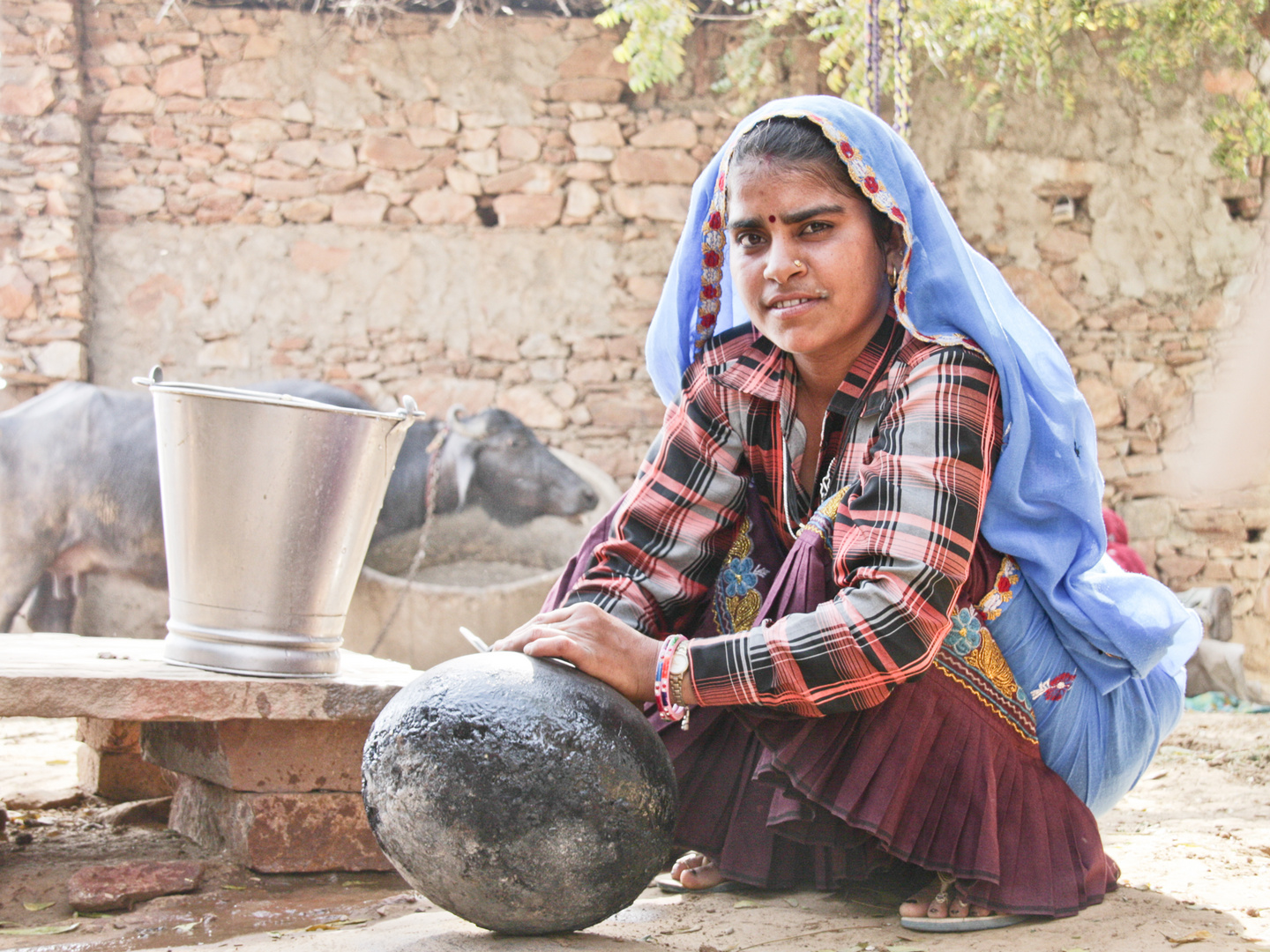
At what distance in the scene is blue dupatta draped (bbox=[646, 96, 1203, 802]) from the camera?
6.32 ft

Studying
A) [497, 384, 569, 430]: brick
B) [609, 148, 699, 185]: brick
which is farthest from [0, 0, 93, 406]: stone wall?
[609, 148, 699, 185]: brick

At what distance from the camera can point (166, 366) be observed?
6.74m

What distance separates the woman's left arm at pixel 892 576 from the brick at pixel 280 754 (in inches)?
43.7

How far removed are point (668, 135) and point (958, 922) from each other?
19.2ft

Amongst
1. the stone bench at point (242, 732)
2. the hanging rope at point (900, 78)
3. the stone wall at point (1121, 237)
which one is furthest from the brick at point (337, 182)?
the stone bench at point (242, 732)

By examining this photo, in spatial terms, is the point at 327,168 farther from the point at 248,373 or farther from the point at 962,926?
the point at 962,926

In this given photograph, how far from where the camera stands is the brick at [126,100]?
264 inches

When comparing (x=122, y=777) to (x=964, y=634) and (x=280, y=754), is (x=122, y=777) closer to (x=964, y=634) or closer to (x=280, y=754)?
(x=280, y=754)

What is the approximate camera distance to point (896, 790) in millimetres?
1823

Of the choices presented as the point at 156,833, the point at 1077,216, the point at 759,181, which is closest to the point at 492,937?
the point at 759,181

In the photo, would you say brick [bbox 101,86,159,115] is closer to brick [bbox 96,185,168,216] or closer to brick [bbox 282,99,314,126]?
brick [bbox 96,185,168,216]

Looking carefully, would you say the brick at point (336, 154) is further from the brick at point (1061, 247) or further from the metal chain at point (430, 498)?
the brick at point (1061, 247)

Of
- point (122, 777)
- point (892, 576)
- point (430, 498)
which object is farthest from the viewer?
point (430, 498)

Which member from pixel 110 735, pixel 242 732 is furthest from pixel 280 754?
pixel 110 735
